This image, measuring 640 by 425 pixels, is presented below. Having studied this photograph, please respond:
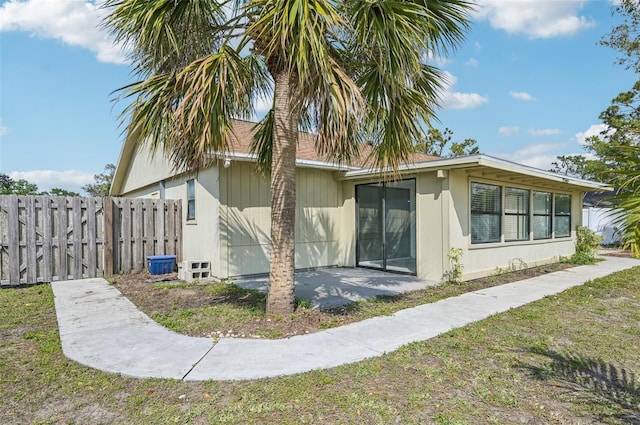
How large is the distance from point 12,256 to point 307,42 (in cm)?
827

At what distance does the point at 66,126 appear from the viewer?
35.0 ft

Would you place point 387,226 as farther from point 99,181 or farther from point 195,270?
point 99,181

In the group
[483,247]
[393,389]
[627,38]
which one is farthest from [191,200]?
[627,38]

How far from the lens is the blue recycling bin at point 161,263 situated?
9.38m

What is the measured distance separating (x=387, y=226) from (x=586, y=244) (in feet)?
27.3

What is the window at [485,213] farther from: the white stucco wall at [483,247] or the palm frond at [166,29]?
the palm frond at [166,29]

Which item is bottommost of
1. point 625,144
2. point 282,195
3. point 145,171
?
point 282,195

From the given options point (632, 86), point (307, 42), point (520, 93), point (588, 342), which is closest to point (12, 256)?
point (307, 42)

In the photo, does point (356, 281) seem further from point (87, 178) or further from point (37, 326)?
point (87, 178)

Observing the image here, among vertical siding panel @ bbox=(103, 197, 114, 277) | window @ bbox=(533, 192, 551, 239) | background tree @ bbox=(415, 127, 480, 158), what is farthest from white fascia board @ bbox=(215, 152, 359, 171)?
background tree @ bbox=(415, 127, 480, 158)

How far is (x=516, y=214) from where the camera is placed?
404 inches

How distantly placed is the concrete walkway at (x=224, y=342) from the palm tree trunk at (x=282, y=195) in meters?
0.89

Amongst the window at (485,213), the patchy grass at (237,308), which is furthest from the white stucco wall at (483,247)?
the patchy grass at (237,308)

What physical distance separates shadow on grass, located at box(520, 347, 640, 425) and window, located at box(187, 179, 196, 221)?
825cm
